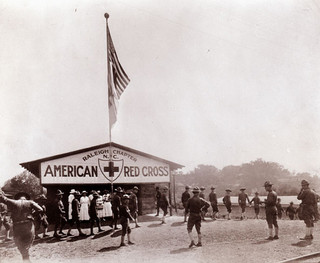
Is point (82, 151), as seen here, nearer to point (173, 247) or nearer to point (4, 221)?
point (4, 221)

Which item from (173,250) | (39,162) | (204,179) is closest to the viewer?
(173,250)

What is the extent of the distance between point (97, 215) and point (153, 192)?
7781 millimetres

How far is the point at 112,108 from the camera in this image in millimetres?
13867

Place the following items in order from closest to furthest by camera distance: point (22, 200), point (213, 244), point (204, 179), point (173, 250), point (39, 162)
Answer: point (22, 200)
point (173, 250)
point (213, 244)
point (39, 162)
point (204, 179)

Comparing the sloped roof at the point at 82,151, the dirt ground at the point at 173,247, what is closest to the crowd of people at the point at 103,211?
the dirt ground at the point at 173,247

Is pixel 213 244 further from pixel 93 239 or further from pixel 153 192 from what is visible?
pixel 153 192

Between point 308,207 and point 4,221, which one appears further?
point 4,221

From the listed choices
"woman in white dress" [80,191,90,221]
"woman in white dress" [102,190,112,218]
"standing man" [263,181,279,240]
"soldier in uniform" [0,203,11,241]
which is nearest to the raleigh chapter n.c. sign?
"woman in white dress" [102,190,112,218]

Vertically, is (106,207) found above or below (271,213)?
above

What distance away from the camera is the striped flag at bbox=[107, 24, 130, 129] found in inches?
540

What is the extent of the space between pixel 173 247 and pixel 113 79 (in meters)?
6.67

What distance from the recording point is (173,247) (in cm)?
1113

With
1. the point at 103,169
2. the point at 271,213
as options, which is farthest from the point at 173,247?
the point at 103,169

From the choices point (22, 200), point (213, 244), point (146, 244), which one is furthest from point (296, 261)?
point (22, 200)
